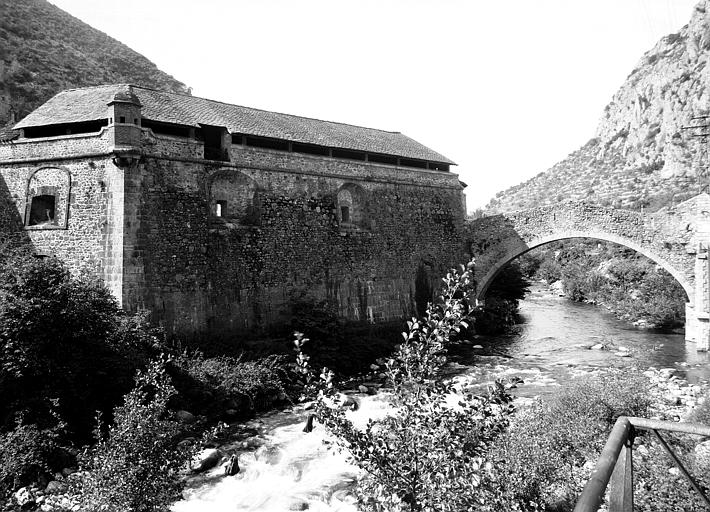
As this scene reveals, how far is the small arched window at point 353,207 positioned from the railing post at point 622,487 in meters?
20.1

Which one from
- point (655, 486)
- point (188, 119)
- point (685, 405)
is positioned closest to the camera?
point (655, 486)

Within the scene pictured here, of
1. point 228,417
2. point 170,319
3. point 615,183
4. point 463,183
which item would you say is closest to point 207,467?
point 228,417

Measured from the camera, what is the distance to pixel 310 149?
71.8ft

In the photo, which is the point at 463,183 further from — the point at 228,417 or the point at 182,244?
the point at 228,417

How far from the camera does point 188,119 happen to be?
730 inches

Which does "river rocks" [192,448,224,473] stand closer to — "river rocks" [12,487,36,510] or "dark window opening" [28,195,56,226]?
"river rocks" [12,487,36,510]

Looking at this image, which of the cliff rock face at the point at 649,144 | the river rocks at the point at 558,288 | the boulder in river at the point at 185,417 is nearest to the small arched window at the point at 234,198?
the boulder in river at the point at 185,417

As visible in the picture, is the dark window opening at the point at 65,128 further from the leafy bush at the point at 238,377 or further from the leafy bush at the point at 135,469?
the leafy bush at the point at 135,469

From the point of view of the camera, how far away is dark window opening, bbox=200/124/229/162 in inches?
744

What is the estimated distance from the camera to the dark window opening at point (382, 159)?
24.2m

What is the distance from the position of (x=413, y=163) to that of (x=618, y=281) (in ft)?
65.7

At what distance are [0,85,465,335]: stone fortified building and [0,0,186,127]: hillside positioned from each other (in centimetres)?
953

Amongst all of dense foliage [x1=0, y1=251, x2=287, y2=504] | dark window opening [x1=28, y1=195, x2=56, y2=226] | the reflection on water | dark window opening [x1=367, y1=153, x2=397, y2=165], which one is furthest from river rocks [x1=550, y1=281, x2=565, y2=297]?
dark window opening [x1=28, y1=195, x2=56, y2=226]

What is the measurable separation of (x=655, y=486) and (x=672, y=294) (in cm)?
2516
